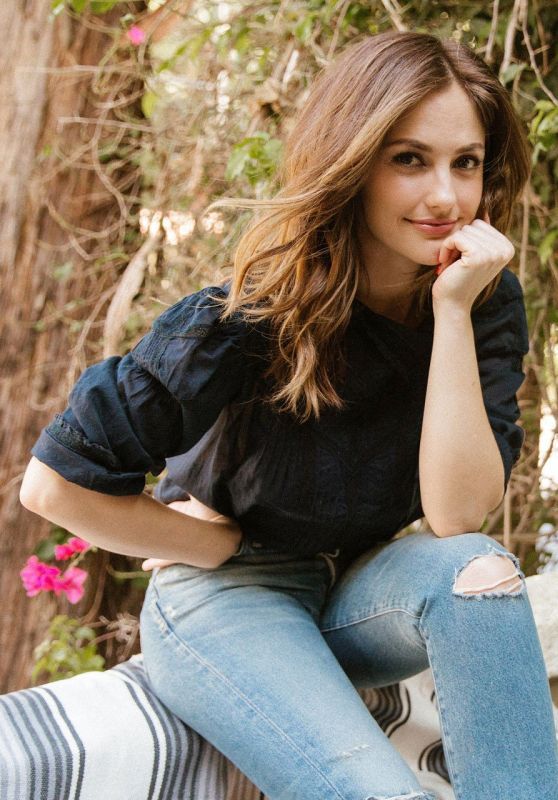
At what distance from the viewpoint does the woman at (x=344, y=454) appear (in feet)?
3.79

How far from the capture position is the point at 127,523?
4.19ft

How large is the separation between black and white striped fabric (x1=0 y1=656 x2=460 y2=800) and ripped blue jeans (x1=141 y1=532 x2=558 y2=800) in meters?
0.06

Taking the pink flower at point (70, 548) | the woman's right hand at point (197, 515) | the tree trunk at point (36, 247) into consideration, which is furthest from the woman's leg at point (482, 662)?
the tree trunk at point (36, 247)

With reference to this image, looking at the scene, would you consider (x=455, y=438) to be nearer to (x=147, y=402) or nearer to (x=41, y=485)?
(x=147, y=402)

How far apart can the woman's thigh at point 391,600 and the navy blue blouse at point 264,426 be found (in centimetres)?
8

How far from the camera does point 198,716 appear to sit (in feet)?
4.18

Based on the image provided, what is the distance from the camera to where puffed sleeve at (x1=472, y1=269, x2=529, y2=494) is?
1.40 metres

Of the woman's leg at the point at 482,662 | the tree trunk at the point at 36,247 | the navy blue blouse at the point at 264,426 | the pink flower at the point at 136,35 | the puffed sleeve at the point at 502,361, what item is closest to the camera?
the woman's leg at the point at 482,662

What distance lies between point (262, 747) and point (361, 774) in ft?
0.50

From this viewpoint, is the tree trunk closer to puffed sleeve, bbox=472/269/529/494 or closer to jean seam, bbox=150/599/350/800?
jean seam, bbox=150/599/350/800

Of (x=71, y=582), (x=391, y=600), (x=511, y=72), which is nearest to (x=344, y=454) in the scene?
(x=391, y=600)

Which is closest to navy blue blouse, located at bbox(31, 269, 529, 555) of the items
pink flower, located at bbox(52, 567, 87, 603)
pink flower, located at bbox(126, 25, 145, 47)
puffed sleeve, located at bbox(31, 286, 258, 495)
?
puffed sleeve, located at bbox(31, 286, 258, 495)

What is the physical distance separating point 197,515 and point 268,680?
35 cm

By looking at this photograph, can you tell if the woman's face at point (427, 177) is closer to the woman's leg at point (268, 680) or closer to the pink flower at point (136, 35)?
the woman's leg at point (268, 680)
